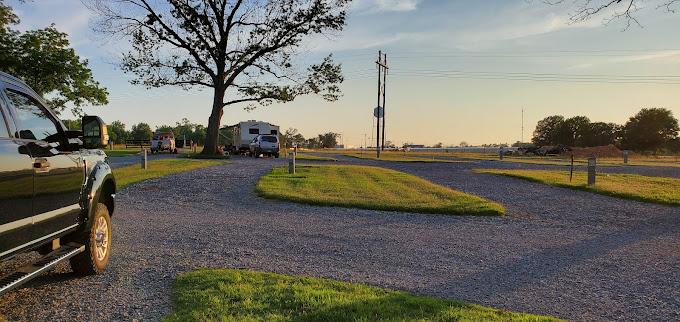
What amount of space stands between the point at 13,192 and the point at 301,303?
244 centimetres

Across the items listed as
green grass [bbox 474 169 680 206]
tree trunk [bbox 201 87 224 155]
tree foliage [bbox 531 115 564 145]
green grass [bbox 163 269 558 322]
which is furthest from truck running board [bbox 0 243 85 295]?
tree foliage [bbox 531 115 564 145]

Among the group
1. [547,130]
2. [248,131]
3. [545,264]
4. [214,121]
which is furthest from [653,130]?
A: [545,264]

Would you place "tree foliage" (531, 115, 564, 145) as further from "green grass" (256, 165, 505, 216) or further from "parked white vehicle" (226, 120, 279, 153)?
"green grass" (256, 165, 505, 216)

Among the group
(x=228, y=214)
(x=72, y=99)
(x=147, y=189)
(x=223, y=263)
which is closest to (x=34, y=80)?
(x=72, y=99)

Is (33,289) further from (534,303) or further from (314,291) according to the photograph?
(534,303)

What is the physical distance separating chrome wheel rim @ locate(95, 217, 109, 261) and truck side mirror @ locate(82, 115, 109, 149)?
997 mm

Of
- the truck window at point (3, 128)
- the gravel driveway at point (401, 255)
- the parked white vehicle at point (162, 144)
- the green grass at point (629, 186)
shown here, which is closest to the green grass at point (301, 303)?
the gravel driveway at point (401, 255)

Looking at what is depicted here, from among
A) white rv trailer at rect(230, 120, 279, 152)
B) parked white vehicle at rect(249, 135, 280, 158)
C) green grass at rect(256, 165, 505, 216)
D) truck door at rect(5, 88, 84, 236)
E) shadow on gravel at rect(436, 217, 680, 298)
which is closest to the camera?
truck door at rect(5, 88, 84, 236)

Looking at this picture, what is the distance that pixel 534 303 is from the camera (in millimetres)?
5602

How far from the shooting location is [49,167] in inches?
186

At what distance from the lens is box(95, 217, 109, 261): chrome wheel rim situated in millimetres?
5989

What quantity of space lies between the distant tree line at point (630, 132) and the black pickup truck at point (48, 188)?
324 feet

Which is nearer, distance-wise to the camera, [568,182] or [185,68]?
[568,182]

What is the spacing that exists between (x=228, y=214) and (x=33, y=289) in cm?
640
